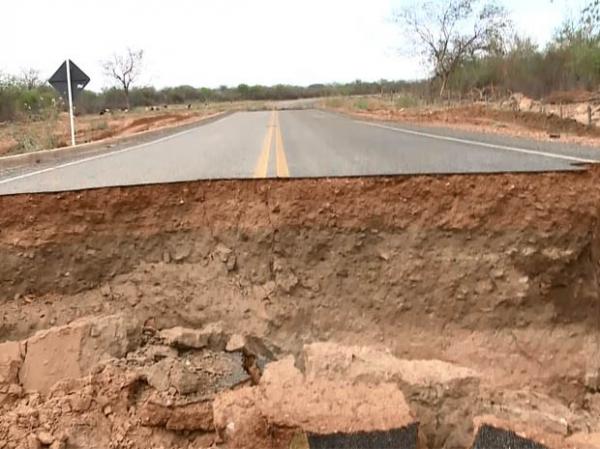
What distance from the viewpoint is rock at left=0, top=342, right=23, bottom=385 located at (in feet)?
13.9

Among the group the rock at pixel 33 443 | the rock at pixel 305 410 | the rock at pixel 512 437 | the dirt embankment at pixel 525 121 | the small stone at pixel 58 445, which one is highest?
the dirt embankment at pixel 525 121

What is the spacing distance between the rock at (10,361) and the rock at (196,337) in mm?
1023

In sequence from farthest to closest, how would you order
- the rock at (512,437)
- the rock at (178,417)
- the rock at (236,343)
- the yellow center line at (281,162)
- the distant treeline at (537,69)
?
the distant treeline at (537,69) < the yellow center line at (281,162) < the rock at (236,343) < the rock at (178,417) < the rock at (512,437)

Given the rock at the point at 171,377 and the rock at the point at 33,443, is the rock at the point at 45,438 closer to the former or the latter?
the rock at the point at 33,443

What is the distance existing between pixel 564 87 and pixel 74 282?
32081 mm

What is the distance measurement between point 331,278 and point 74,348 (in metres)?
2.03

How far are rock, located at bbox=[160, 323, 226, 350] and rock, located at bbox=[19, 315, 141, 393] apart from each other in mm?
250

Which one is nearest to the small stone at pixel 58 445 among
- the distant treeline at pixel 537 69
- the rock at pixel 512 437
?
the rock at pixel 512 437

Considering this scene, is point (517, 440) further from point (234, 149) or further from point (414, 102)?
point (414, 102)

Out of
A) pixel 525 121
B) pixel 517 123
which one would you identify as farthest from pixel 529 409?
pixel 517 123

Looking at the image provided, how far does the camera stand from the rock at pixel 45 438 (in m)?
3.77

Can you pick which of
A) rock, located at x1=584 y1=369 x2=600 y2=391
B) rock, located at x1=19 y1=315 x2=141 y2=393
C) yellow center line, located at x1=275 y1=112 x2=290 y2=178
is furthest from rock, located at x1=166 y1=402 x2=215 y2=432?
yellow center line, located at x1=275 y1=112 x2=290 y2=178

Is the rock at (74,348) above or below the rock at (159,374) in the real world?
above

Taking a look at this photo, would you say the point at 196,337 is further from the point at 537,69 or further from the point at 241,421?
the point at 537,69
